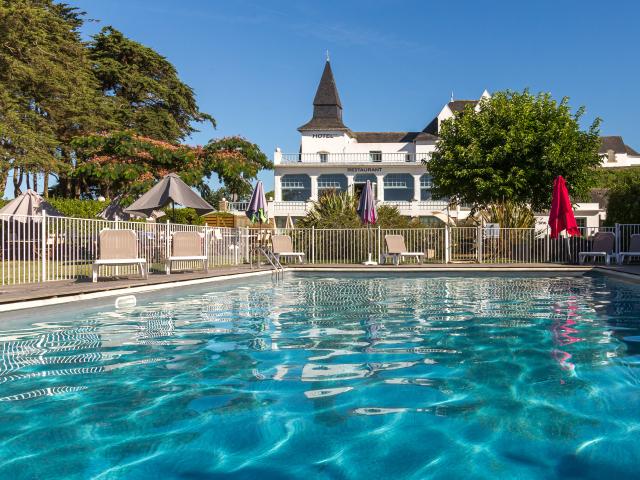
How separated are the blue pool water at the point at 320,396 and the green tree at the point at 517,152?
16287mm

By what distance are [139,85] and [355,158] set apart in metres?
18.5

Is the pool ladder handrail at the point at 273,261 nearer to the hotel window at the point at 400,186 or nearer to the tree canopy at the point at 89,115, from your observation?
the tree canopy at the point at 89,115

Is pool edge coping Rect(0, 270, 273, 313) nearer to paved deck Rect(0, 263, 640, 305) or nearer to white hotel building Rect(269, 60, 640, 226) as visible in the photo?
paved deck Rect(0, 263, 640, 305)

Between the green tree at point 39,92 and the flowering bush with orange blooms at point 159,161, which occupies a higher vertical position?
the green tree at point 39,92

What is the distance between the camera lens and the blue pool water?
108 inches

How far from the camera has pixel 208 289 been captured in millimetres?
11758

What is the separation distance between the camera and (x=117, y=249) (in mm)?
11047

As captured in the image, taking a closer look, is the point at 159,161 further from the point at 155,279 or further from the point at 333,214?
the point at 155,279

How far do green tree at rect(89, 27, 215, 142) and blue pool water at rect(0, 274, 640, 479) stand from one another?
31.0 m

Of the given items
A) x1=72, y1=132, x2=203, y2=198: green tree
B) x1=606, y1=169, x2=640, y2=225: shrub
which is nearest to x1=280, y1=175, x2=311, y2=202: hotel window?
x1=72, y1=132, x2=203, y2=198: green tree

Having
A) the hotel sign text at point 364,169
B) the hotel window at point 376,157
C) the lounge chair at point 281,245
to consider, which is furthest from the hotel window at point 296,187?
the lounge chair at point 281,245

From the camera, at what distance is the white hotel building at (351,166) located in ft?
142

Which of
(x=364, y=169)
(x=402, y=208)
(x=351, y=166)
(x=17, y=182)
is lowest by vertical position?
(x=402, y=208)

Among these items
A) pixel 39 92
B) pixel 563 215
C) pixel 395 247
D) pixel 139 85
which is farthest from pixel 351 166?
pixel 563 215
